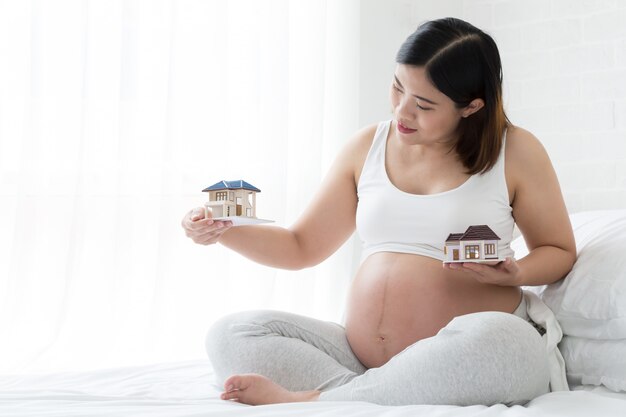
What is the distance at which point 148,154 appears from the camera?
263cm

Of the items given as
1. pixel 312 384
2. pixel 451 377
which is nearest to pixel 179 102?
pixel 312 384

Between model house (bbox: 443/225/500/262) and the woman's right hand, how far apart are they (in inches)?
16.1

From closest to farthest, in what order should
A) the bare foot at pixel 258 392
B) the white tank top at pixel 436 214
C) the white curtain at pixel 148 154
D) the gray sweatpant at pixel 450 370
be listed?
the gray sweatpant at pixel 450 370, the bare foot at pixel 258 392, the white tank top at pixel 436 214, the white curtain at pixel 148 154

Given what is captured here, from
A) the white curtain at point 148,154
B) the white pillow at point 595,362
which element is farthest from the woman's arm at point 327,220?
the white curtain at point 148,154

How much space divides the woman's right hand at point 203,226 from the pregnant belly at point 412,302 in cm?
32

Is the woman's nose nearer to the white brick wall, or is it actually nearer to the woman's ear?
the woman's ear

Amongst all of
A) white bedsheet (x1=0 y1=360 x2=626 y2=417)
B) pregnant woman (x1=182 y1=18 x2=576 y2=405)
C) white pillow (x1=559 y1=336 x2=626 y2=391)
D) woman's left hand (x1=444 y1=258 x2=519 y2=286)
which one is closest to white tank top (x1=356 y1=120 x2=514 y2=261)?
pregnant woman (x1=182 y1=18 x2=576 y2=405)

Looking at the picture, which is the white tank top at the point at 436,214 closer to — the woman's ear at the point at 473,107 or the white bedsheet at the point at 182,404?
the woman's ear at the point at 473,107

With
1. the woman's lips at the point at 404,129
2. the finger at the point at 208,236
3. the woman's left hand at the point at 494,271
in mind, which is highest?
the woman's lips at the point at 404,129

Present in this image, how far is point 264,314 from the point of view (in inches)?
62.9

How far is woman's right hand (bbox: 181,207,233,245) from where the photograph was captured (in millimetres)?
1513

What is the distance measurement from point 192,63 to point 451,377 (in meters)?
1.75

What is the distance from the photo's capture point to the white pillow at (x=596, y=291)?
58.5 inches

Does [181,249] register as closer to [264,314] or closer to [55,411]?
[264,314]
